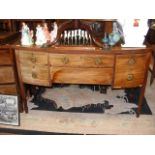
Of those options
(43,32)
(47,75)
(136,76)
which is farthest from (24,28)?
(136,76)

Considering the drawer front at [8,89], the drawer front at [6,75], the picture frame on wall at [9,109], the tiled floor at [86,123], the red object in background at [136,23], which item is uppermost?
the red object in background at [136,23]

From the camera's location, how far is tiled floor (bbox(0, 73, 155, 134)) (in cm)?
245

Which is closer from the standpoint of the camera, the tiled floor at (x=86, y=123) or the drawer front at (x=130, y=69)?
the drawer front at (x=130, y=69)

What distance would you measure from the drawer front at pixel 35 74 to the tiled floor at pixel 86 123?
483mm

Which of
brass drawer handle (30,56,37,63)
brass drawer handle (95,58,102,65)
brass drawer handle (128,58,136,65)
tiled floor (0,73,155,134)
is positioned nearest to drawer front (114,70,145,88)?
brass drawer handle (128,58,136,65)

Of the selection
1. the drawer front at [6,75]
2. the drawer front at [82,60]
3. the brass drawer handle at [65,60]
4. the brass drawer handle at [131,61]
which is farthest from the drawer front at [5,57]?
the brass drawer handle at [131,61]

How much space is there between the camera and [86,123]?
2572 millimetres

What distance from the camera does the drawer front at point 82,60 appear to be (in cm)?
230

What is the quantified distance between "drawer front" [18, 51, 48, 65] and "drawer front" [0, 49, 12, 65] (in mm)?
141

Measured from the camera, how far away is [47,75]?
246cm

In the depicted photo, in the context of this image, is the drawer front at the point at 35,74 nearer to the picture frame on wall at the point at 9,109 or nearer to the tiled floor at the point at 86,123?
the picture frame on wall at the point at 9,109

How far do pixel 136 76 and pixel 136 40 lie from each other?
417 millimetres

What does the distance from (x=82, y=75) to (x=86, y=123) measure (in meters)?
0.62
